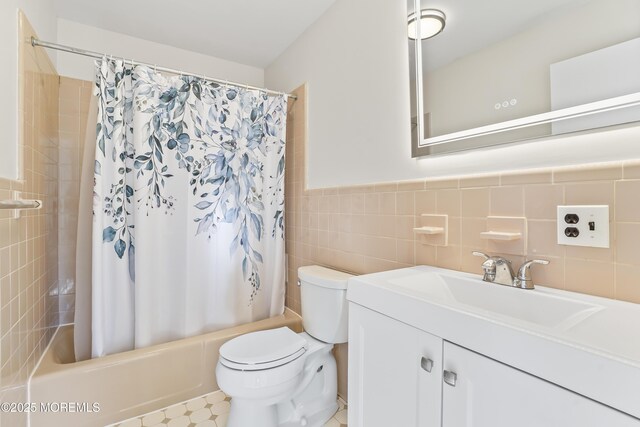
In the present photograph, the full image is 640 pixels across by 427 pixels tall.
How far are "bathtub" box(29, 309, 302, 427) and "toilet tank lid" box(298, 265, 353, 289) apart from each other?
0.60 metres

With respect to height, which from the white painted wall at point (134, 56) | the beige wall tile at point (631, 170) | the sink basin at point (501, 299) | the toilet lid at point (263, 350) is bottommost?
the toilet lid at point (263, 350)

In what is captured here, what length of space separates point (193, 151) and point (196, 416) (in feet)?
4.79

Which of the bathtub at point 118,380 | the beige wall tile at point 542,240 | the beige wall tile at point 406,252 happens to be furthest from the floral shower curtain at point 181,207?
the beige wall tile at point 542,240

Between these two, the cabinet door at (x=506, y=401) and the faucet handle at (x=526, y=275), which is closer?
the cabinet door at (x=506, y=401)

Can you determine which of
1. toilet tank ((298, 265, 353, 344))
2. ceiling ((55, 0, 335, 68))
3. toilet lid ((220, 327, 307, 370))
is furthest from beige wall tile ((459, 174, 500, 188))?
ceiling ((55, 0, 335, 68))

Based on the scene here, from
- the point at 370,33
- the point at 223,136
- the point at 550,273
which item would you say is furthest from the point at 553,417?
the point at 223,136

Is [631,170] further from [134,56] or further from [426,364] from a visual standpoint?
[134,56]

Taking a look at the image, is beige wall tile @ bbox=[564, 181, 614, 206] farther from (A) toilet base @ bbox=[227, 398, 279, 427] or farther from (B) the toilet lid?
(A) toilet base @ bbox=[227, 398, 279, 427]

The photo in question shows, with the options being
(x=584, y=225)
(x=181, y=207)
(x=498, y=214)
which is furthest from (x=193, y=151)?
(x=584, y=225)

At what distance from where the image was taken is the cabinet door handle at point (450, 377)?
68 cm

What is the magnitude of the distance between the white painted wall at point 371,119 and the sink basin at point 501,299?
39 cm

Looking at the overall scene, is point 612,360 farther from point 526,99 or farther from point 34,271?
point 34,271

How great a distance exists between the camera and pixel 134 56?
2117 mm

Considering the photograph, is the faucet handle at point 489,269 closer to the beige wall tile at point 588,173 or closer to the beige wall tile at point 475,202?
the beige wall tile at point 475,202
